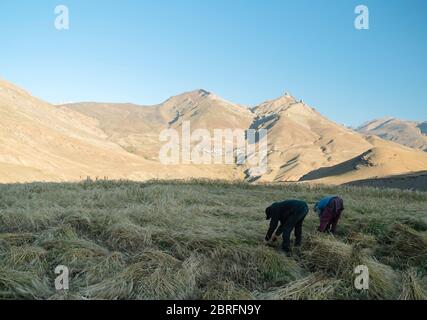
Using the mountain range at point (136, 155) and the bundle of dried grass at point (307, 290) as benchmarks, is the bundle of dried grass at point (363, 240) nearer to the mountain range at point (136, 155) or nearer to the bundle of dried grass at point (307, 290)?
the bundle of dried grass at point (307, 290)

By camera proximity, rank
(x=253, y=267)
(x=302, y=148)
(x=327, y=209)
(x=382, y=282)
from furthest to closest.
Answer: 1. (x=302, y=148)
2. (x=327, y=209)
3. (x=253, y=267)
4. (x=382, y=282)

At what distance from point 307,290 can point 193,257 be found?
1899 millimetres

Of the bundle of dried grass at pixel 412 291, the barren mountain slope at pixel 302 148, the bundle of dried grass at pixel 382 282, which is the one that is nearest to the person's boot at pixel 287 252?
the bundle of dried grass at pixel 382 282

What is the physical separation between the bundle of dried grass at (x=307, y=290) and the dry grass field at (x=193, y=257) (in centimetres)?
1

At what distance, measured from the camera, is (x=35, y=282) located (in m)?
4.90

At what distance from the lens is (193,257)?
5984mm

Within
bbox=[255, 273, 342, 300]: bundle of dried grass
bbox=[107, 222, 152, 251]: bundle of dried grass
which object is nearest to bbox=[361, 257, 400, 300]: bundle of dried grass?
bbox=[255, 273, 342, 300]: bundle of dried grass

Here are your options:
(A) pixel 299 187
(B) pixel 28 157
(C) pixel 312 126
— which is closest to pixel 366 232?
(A) pixel 299 187

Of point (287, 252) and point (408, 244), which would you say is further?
point (408, 244)

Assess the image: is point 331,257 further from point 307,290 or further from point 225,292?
point 225,292

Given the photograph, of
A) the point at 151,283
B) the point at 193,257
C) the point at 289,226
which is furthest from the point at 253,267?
the point at 151,283
